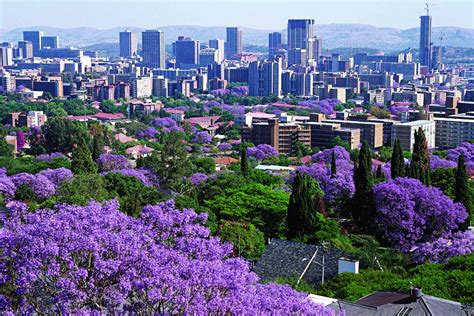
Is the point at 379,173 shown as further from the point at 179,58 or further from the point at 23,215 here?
the point at 179,58

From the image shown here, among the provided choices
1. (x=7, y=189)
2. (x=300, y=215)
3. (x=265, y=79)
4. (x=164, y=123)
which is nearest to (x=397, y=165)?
(x=300, y=215)

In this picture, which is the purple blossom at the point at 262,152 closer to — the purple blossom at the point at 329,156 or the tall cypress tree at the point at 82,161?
the purple blossom at the point at 329,156

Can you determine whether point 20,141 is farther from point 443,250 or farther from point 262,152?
point 443,250

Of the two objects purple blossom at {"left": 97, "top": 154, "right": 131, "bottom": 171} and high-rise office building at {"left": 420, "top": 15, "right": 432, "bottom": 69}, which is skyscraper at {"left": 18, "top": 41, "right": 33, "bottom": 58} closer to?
high-rise office building at {"left": 420, "top": 15, "right": 432, "bottom": 69}

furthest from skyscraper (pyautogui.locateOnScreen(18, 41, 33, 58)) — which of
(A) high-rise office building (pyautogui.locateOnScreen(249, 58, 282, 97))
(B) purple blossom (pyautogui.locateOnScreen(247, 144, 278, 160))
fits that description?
(B) purple blossom (pyautogui.locateOnScreen(247, 144, 278, 160))

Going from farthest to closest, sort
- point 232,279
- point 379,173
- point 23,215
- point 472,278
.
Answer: point 379,173
point 472,278
point 23,215
point 232,279

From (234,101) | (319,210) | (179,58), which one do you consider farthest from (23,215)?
(179,58)
